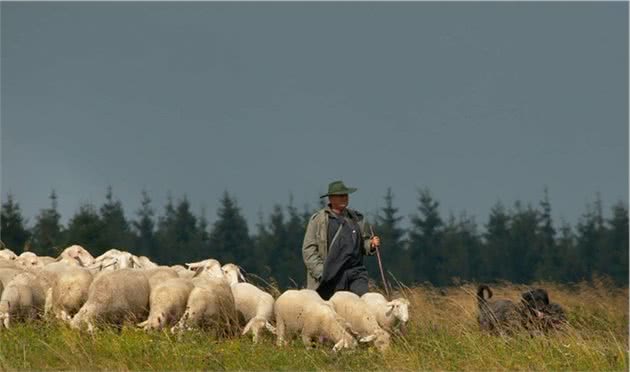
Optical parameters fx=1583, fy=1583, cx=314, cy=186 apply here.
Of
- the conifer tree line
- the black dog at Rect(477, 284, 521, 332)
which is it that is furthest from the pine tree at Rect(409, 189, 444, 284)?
the black dog at Rect(477, 284, 521, 332)

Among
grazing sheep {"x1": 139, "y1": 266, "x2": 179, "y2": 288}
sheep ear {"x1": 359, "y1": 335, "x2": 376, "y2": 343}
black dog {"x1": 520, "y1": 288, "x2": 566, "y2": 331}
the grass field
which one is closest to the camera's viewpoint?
the grass field

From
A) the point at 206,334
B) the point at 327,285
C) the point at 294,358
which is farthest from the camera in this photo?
the point at 327,285

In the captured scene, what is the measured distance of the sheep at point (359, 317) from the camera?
1777 cm

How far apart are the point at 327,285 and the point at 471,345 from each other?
3.31 m

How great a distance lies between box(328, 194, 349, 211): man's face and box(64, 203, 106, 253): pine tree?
32554mm

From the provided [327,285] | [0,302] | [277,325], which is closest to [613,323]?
[327,285]

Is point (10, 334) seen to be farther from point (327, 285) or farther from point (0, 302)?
point (327, 285)

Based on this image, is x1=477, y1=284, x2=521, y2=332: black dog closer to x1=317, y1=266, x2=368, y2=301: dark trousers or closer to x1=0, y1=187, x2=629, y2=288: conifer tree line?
x1=317, y1=266, x2=368, y2=301: dark trousers

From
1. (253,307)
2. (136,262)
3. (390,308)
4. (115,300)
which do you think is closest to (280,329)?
(253,307)

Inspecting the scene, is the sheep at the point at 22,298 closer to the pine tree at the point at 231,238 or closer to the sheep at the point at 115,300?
the sheep at the point at 115,300

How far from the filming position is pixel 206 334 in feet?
59.1

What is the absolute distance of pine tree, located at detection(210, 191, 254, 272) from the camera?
7569 centimetres

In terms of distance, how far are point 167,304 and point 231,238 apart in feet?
197

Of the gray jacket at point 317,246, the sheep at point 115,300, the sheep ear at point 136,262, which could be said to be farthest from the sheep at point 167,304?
the sheep ear at point 136,262
